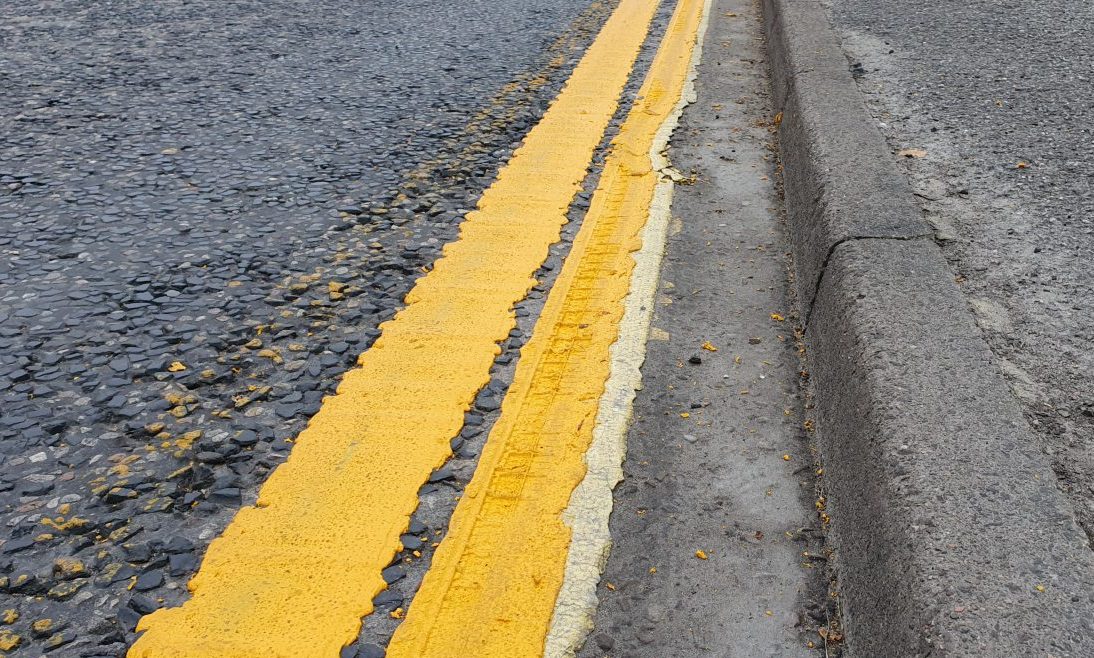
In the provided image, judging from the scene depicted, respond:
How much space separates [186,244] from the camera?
10.3 ft

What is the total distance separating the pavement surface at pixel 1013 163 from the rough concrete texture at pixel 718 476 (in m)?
0.54

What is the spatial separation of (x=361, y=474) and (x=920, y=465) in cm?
121

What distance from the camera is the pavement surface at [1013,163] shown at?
7.47 feet

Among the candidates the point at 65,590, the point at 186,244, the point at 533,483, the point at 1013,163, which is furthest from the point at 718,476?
the point at 1013,163

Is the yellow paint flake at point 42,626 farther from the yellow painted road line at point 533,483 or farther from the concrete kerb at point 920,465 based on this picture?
the concrete kerb at point 920,465

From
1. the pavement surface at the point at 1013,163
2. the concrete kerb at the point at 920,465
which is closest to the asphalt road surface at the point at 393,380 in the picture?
the concrete kerb at the point at 920,465

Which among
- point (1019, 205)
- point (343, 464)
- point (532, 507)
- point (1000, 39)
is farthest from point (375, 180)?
point (1000, 39)

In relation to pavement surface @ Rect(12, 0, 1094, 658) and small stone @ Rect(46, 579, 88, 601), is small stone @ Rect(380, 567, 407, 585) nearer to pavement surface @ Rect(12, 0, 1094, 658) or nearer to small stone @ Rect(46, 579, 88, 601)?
pavement surface @ Rect(12, 0, 1094, 658)

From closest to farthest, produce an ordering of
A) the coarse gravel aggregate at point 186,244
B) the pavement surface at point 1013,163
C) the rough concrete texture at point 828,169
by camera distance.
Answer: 1. the coarse gravel aggregate at point 186,244
2. the pavement surface at point 1013,163
3. the rough concrete texture at point 828,169

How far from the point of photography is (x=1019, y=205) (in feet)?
10.4

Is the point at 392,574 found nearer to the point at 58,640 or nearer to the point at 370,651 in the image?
the point at 370,651

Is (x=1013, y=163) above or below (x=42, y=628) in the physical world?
above

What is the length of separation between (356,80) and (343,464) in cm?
327

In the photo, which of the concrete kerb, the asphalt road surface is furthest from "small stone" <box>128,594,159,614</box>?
the concrete kerb
